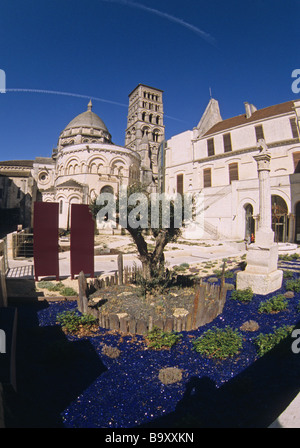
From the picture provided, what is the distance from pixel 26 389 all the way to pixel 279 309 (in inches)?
255

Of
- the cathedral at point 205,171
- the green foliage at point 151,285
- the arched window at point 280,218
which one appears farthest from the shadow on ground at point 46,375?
the arched window at point 280,218

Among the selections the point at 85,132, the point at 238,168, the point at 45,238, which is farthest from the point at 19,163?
the point at 45,238

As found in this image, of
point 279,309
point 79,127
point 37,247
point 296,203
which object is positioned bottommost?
point 279,309

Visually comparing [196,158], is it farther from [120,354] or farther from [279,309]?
[120,354]

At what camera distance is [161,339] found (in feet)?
18.6

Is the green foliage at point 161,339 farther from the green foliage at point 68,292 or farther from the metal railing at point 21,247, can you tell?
the metal railing at point 21,247

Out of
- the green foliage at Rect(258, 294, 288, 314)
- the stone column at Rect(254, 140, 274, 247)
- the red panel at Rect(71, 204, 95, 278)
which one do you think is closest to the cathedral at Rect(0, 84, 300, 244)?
the red panel at Rect(71, 204, 95, 278)

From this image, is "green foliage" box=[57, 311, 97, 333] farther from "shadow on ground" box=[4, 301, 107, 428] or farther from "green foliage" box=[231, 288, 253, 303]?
"green foliage" box=[231, 288, 253, 303]

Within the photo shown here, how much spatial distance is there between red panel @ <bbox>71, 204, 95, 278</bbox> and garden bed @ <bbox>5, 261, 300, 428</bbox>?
4.35 meters

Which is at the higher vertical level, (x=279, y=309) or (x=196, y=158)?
(x=196, y=158)

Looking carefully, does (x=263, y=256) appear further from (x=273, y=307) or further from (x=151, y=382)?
(x=151, y=382)

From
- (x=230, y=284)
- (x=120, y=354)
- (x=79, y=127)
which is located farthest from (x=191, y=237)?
(x=79, y=127)

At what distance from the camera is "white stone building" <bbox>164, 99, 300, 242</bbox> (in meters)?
23.5
